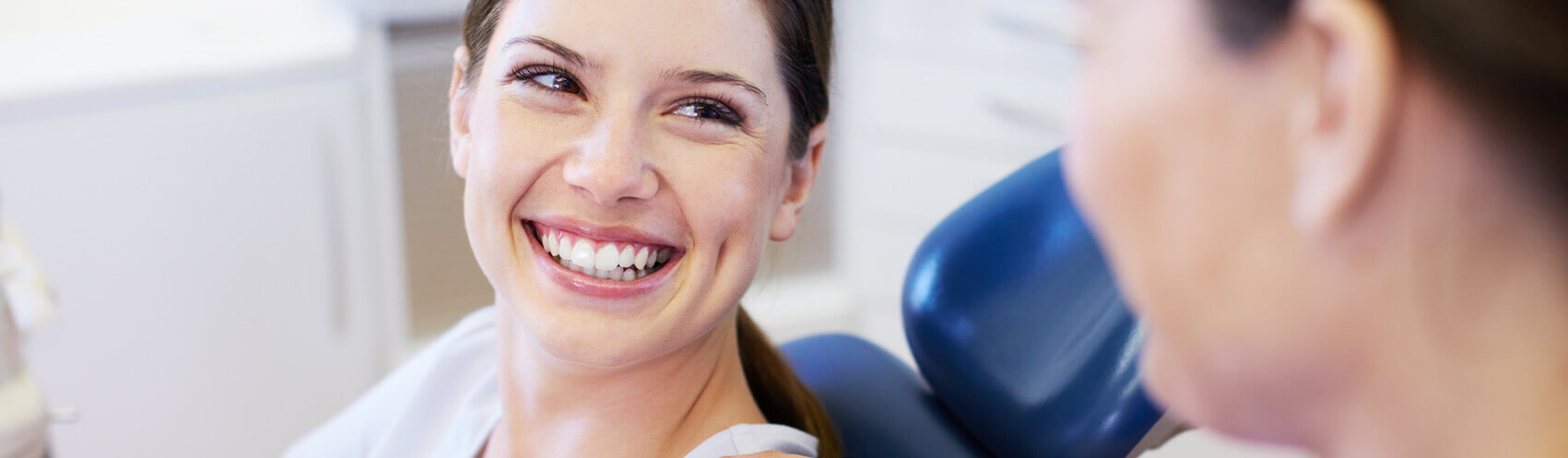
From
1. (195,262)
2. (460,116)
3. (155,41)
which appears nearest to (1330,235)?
(460,116)

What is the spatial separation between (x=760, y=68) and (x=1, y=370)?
668 mm

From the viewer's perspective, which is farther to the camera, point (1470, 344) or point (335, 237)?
point (335, 237)

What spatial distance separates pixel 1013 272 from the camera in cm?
99

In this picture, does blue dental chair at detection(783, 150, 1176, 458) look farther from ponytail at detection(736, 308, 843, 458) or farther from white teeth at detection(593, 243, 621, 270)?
white teeth at detection(593, 243, 621, 270)

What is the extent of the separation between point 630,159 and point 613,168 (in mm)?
12

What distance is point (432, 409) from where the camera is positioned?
1.14 m

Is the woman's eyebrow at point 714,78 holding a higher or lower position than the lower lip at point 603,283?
higher

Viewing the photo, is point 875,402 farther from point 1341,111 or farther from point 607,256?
Result: point 1341,111

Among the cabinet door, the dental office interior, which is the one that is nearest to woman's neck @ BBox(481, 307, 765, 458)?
the dental office interior

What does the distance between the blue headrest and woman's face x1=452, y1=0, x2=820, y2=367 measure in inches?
7.7

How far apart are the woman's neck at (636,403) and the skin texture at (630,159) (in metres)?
0.03

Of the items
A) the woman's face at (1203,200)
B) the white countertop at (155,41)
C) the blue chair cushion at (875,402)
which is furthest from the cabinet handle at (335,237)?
the woman's face at (1203,200)

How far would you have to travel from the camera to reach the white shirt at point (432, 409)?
1.10 m

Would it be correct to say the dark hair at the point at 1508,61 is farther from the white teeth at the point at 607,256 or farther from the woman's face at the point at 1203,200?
the white teeth at the point at 607,256
